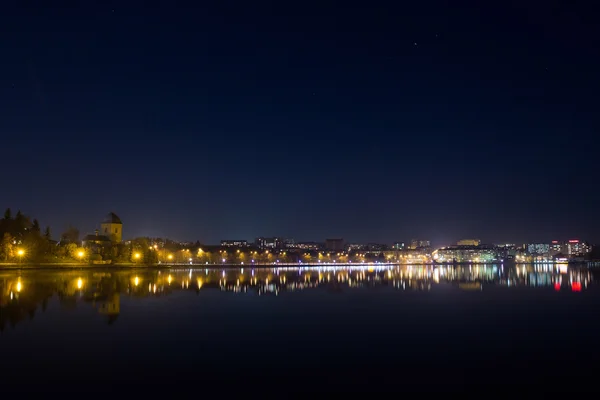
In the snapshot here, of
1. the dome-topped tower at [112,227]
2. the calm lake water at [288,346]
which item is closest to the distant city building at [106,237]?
the dome-topped tower at [112,227]

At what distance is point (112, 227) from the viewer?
335 ft

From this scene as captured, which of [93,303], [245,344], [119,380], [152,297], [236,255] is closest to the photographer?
[119,380]

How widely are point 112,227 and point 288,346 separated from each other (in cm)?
9558

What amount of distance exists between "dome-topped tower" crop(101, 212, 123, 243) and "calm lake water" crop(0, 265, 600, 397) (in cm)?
7934

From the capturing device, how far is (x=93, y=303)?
2403cm

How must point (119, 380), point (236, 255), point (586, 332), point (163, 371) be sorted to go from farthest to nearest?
point (236, 255) < point (586, 332) < point (163, 371) < point (119, 380)

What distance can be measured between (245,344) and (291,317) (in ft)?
19.7

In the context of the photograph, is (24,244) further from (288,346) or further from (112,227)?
(288,346)

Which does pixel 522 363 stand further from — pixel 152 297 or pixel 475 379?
pixel 152 297

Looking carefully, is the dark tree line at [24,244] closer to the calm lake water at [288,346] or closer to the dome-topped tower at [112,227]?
the dome-topped tower at [112,227]

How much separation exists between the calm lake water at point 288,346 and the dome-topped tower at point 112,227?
3124 inches

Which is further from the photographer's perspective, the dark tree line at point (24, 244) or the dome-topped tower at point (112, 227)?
the dome-topped tower at point (112, 227)

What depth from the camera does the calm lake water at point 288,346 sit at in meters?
10.9

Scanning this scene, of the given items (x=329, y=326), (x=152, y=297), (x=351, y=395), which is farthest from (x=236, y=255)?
(x=351, y=395)
